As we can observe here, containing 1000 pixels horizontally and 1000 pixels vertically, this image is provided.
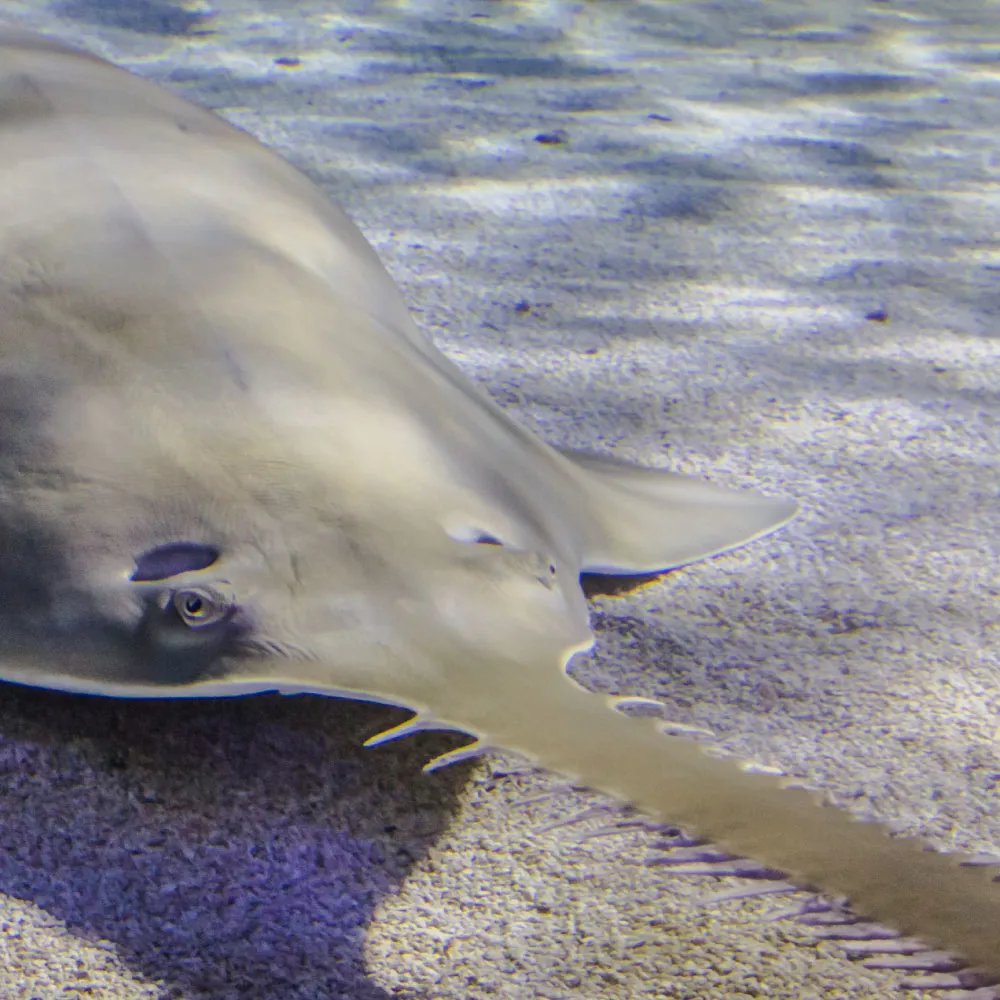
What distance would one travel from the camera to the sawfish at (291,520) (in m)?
1.14

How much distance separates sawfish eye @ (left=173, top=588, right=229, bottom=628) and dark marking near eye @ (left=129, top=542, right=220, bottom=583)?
0.06m

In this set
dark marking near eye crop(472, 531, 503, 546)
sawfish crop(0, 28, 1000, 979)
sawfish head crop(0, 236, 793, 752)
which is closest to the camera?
sawfish crop(0, 28, 1000, 979)

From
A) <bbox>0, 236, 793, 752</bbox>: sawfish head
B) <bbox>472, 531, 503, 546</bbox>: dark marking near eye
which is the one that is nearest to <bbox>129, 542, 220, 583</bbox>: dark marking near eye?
<bbox>0, 236, 793, 752</bbox>: sawfish head

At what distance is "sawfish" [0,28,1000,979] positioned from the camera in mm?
1143

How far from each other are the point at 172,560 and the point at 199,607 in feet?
0.36

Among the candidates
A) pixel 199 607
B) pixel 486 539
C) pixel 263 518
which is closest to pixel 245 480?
pixel 263 518

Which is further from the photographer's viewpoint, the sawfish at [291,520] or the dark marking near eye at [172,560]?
the dark marking near eye at [172,560]

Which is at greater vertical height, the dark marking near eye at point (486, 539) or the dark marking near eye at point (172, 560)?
the dark marking near eye at point (172, 560)

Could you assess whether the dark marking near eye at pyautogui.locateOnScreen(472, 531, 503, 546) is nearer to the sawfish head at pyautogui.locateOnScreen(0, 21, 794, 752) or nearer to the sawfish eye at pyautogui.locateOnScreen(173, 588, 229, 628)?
the sawfish head at pyautogui.locateOnScreen(0, 21, 794, 752)

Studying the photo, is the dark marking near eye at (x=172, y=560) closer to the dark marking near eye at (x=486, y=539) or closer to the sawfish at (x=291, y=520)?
the sawfish at (x=291, y=520)

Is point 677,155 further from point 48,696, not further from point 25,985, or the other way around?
point 25,985

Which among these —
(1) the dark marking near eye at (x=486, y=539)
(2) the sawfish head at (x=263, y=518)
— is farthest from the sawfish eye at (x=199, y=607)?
(1) the dark marking near eye at (x=486, y=539)

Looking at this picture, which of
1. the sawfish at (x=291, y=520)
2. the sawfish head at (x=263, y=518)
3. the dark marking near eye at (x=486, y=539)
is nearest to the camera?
the sawfish at (x=291, y=520)

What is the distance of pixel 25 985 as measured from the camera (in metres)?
1.27
